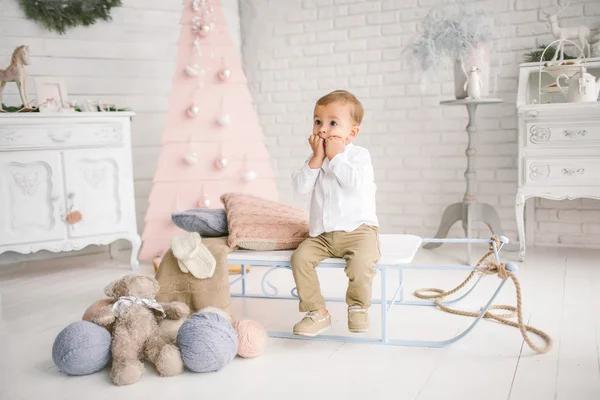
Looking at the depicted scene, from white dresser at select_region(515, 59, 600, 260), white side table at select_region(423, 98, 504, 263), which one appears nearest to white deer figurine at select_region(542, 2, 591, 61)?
white dresser at select_region(515, 59, 600, 260)

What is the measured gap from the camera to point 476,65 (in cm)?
342

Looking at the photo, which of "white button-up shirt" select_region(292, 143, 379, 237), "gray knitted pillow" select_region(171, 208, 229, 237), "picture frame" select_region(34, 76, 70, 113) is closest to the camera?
"white button-up shirt" select_region(292, 143, 379, 237)

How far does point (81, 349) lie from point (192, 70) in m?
2.21

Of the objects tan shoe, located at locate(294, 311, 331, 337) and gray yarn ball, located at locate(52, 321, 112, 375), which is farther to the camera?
tan shoe, located at locate(294, 311, 331, 337)

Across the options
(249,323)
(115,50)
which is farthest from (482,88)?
(115,50)

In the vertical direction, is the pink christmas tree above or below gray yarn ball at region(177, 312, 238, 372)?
above

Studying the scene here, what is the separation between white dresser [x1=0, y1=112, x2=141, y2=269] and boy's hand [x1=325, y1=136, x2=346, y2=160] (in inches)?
67.5

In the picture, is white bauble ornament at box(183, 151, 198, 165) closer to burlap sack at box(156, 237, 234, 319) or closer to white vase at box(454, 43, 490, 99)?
burlap sack at box(156, 237, 234, 319)

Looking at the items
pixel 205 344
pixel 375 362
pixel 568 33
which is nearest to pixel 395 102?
pixel 568 33

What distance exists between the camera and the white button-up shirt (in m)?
2.21

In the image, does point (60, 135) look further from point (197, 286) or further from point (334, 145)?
point (334, 145)

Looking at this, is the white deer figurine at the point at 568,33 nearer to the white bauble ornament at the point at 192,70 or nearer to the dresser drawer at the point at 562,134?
the dresser drawer at the point at 562,134

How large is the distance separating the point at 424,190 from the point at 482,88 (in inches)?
36.0

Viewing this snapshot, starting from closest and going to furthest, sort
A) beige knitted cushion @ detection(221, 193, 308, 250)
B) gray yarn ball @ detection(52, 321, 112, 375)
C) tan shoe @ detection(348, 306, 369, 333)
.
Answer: gray yarn ball @ detection(52, 321, 112, 375), tan shoe @ detection(348, 306, 369, 333), beige knitted cushion @ detection(221, 193, 308, 250)
